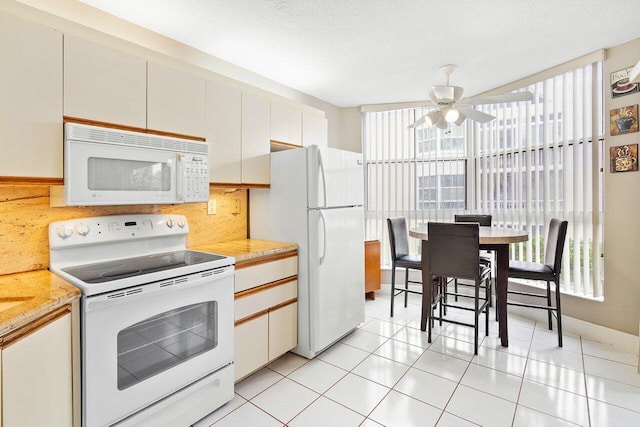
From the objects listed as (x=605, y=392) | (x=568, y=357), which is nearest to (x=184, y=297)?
(x=605, y=392)

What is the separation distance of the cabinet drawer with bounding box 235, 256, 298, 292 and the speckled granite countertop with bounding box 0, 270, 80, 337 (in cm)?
91

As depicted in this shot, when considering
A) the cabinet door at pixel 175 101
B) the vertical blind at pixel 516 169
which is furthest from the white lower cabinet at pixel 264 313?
the vertical blind at pixel 516 169

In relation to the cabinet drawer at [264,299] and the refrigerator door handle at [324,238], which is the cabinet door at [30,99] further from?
the refrigerator door handle at [324,238]

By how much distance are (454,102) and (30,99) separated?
277 centimetres

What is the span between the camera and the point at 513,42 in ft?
8.49

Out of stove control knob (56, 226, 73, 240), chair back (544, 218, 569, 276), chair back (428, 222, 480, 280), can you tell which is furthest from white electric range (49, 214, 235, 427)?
chair back (544, 218, 569, 276)

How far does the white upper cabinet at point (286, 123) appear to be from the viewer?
276 centimetres

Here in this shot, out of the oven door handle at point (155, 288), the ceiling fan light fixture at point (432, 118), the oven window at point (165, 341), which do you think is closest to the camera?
the oven door handle at point (155, 288)

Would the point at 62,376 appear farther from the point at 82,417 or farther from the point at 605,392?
the point at 605,392

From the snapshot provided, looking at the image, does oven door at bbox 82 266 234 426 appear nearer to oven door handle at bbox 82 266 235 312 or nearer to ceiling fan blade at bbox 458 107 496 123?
oven door handle at bbox 82 266 235 312

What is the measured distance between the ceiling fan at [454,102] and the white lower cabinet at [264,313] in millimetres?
1736

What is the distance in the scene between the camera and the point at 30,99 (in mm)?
1482

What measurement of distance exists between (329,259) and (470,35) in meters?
2.05

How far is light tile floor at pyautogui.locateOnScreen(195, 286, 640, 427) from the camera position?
185 centimetres
